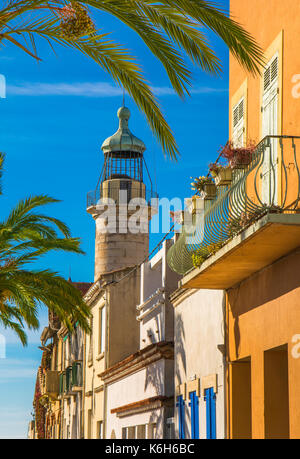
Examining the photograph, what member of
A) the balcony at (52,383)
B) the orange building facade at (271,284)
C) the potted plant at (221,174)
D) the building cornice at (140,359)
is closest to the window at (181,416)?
the building cornice at (140,359)

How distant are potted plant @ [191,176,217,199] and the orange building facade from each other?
0.75m

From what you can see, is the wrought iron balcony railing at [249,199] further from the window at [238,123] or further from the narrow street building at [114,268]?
the narrow street building at [114,268]

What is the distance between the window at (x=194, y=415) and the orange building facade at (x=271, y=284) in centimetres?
219

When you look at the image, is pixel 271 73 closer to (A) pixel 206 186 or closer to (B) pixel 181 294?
(A) pixel 206 186

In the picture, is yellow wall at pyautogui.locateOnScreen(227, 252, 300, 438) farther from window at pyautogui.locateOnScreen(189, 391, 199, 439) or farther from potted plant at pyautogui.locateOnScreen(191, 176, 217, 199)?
window at pyautogui.locateOnScreen(189, 391, 199, 439)

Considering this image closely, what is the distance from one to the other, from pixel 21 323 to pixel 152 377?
13.5 feet

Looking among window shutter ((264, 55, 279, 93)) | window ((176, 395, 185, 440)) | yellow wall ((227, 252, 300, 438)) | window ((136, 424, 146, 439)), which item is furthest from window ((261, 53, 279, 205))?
window ((136, 424, 146, 439))

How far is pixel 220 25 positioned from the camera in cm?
1072

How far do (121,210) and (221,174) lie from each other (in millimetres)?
33157

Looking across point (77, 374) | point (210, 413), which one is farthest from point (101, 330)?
point (210, 413)

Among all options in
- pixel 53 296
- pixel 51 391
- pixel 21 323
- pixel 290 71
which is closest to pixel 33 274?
pixel 53 296

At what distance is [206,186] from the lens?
626 inches
